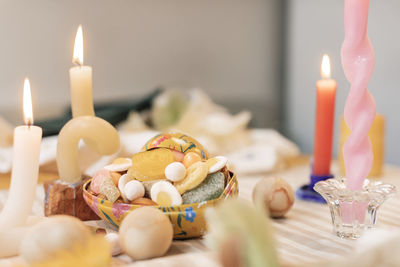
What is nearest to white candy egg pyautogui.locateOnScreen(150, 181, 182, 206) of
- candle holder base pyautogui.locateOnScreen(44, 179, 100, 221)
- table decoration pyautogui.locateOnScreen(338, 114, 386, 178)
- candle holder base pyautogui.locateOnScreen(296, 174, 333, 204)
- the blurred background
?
candle holder base pyautogui.locateOnScreen(44, 179, 100, 221)

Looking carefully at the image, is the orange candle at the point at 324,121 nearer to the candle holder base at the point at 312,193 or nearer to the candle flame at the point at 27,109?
the candle holder base at the point at 312,193

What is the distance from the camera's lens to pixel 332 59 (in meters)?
1.09

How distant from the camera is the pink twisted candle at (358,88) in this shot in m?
0.45

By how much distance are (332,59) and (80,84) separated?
0.72 metres

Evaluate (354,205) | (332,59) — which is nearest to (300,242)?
(354,205)

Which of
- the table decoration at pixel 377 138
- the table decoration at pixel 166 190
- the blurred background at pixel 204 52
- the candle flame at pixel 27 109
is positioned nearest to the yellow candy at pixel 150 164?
the table decoration at pixel 166 190

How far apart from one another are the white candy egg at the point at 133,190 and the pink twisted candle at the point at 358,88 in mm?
206

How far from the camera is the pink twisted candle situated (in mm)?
447

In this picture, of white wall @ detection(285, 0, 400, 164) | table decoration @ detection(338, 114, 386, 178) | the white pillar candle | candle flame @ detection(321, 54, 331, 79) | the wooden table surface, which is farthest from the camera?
white wall @ detection(285, 0, 400, 164)

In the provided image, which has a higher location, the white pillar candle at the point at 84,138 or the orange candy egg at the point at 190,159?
the white pillar candle at the point at 84,138

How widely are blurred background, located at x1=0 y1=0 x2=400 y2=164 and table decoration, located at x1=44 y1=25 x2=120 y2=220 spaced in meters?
0.55

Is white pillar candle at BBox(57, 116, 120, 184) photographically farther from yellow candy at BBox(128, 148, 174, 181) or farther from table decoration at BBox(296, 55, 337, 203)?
table decoration at BBox(296, 55, 337, 203)

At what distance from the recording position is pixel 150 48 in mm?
1146

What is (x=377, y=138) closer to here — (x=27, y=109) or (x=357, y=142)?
(x=357, y=142)
